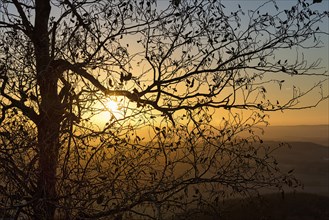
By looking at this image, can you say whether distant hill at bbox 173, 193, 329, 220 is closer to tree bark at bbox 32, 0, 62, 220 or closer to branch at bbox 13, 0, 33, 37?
tree bark at bbox 32, 0, 62, 220

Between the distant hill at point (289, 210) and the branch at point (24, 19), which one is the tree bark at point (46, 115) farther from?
the distant hill at point (289, 210)

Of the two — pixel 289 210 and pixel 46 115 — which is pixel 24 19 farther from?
pixel 289 210

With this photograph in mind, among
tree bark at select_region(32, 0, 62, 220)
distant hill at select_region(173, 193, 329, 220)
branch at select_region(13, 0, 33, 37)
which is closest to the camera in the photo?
tree bark at select_region(32, 0, 62, 220)

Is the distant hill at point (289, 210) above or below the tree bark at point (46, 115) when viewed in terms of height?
below

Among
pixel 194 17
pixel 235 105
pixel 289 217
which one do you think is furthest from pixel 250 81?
pixel 289 217

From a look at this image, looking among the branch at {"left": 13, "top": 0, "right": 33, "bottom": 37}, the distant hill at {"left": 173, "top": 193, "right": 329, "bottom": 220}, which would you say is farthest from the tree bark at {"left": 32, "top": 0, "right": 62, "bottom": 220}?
the distant hill at {"left": 173, "top": 193, "right": 329, "bottom": 220}

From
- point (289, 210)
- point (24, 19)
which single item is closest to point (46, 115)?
point (24, 19)

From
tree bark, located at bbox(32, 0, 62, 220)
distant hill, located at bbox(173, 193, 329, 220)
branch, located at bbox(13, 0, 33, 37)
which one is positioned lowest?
distant hill, located at bbox(173, 193, 329, 220)

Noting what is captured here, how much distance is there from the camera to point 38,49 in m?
9.99

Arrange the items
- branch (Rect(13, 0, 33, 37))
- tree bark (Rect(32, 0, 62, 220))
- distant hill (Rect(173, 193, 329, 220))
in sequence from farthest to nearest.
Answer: distant hill (Rect(173, 193, 329, 220))
branch (Rect(13, 0, 33, 37))
tree bark (Rect(32, 0, 62, 220))

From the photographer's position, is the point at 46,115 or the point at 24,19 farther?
the point at 24,19

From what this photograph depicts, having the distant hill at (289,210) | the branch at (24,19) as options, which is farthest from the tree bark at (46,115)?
the distant hill at (289,210)

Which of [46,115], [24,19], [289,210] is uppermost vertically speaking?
[24,19]

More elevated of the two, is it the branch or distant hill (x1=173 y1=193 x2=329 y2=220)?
the branch
